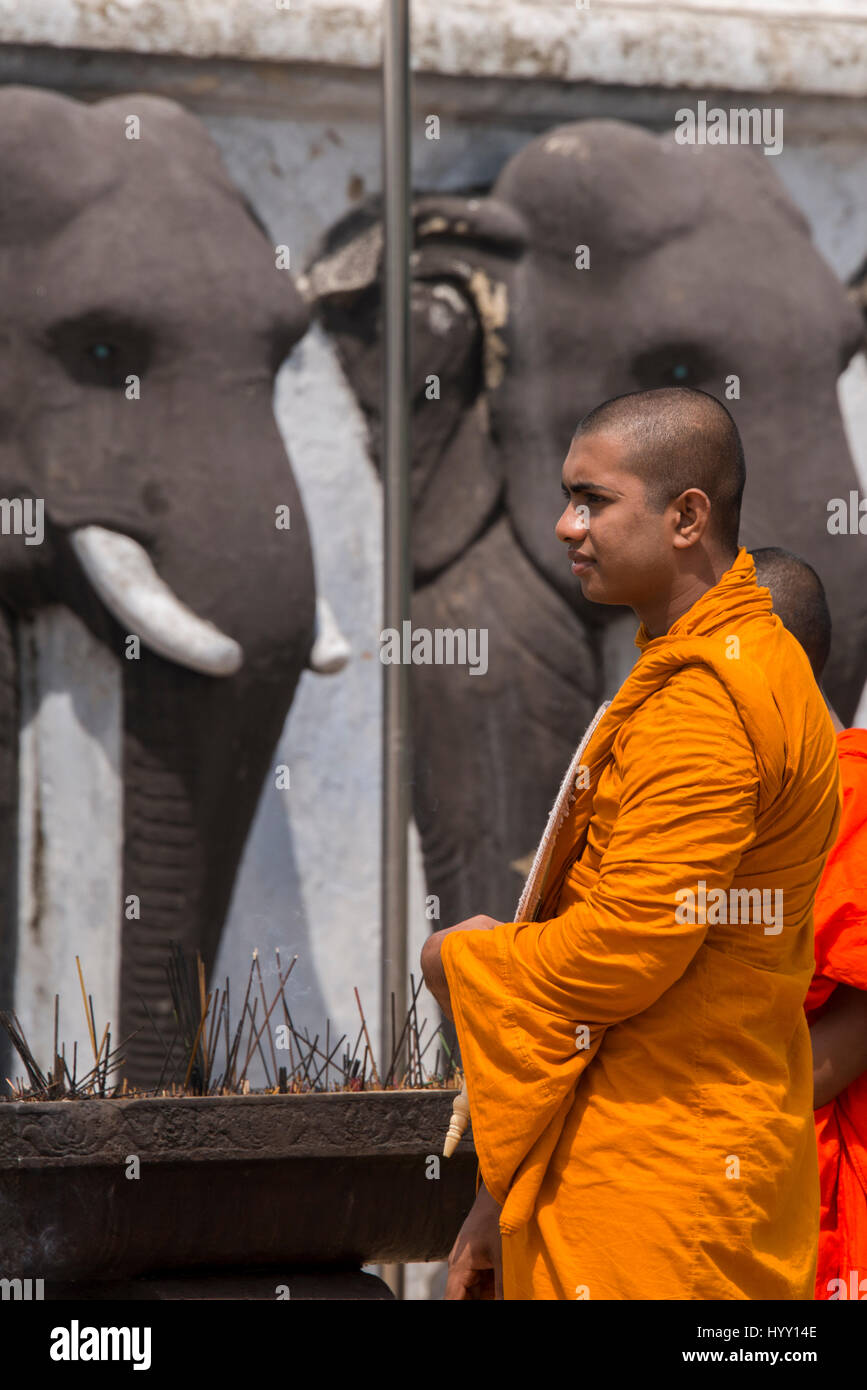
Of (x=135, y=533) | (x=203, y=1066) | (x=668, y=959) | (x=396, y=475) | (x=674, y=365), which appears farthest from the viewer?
(x=674, y=365)

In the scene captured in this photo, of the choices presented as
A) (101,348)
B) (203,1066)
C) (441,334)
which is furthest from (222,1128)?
(441,334)

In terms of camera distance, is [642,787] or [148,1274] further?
[148,1274]

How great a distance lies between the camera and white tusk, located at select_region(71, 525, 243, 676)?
4.45 metres

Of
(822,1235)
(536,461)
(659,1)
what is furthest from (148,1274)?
(659,1)

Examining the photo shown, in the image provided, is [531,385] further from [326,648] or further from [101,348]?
[101,348]

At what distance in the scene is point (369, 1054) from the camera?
8.89 ft

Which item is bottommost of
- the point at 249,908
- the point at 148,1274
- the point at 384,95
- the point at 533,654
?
the point at 148,1274

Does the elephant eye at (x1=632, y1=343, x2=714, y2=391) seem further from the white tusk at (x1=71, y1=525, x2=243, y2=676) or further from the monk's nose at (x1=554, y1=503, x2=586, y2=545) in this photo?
the monk's nose at (x1=554, y1=503, x2=586, y2=545)

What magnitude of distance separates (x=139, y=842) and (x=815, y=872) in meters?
3.01

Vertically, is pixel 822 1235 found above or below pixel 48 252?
below

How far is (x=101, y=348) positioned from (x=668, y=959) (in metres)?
3.33

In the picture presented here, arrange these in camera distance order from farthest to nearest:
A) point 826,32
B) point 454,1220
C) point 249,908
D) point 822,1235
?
point 826,32
point 249,908
point 454,1220
point 822,1235

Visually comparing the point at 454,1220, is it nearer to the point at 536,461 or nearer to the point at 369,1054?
the point at 369,1054

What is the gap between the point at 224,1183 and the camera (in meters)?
2.39
